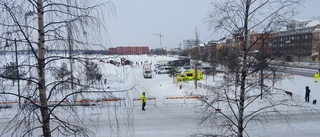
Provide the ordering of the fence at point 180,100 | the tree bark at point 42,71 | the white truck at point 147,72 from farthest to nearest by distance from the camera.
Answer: the white truck at point 147,72, the fence at point 180,100, the tree bark at point 42,71

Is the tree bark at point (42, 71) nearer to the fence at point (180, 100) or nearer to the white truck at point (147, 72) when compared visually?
the fence at point (180, 100)

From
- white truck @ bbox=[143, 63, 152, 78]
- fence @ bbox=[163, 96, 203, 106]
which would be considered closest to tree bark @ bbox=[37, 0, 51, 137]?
fence @ bbox=[163, 96, 203, 106]

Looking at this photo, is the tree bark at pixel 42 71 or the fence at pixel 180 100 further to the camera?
the fence at pixel 180 100

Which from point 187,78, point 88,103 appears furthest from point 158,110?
point 187,78

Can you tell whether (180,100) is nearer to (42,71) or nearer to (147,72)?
(42,71)

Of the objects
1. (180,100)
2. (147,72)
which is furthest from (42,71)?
(147,72)

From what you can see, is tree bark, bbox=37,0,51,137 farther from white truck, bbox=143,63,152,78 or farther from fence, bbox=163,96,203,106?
white truck, bbox=143,63,152,78

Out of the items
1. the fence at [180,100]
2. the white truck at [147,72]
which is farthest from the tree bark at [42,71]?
the white truck at [147,72]

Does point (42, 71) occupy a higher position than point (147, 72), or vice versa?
point (42, 71)

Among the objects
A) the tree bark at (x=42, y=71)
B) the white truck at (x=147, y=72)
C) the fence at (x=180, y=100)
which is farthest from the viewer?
the white truck at (x=147, y=72)

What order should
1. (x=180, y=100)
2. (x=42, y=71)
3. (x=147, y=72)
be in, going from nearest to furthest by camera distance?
(x=42, y=71) < (x=180, y=100) < (x=147, y=72)

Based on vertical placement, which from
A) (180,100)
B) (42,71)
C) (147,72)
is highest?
(42,71)

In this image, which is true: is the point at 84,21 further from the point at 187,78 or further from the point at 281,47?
the point at 187,78

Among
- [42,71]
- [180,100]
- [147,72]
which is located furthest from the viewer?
[147,72]
